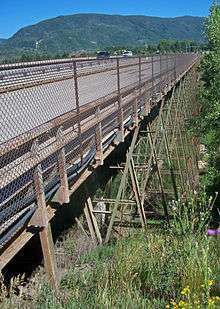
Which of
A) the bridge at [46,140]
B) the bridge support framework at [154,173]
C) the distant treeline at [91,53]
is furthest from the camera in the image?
the bridge support framework at [154,173]

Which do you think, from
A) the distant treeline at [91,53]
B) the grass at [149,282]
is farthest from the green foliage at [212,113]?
the grass at [149,282]

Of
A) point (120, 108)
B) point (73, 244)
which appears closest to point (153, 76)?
point (120, 108)

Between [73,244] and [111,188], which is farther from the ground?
[73,244]

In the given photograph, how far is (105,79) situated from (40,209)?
606 centimetres

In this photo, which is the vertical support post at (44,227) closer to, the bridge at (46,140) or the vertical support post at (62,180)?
the bridge at (46,140)

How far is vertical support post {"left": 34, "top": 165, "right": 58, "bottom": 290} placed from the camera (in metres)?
4.18

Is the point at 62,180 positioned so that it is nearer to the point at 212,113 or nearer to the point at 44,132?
the point at 44,132

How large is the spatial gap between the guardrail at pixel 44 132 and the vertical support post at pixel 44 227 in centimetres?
1

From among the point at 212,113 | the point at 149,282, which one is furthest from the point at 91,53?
the point at 149,282

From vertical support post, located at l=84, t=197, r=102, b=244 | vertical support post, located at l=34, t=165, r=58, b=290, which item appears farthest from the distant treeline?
vertical support post, located at l=34, t=165, r=58, b=290

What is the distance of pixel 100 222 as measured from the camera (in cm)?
1138

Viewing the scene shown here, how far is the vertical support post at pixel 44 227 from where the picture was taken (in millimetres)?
4176

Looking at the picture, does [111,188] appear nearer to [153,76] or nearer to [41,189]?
[153,76]

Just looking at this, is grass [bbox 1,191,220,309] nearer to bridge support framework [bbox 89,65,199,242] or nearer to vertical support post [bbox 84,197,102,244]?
vertical support post [bbox 84,197,102,244]
